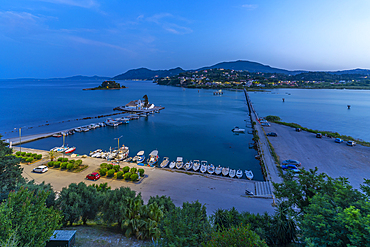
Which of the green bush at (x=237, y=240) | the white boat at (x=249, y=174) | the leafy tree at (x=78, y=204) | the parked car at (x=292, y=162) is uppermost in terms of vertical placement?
the green bush at (x=237, y=240)

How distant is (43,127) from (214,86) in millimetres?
136621

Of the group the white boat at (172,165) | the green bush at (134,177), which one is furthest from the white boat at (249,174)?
the green bush at (134,177)

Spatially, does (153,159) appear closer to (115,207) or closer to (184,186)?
(184,186)

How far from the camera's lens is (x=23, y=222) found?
5.10m

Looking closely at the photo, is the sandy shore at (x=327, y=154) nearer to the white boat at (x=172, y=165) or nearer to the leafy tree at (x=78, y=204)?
the white boat at (x=172, y=165)

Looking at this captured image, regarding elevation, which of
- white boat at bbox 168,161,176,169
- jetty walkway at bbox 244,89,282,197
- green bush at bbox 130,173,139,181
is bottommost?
white boat at bbox 168,161,176,169

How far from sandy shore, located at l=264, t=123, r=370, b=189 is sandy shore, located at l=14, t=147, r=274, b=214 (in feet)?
30.7

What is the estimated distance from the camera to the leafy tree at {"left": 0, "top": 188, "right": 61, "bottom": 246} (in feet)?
15.5

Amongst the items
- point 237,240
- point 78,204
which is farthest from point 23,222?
point 237,240

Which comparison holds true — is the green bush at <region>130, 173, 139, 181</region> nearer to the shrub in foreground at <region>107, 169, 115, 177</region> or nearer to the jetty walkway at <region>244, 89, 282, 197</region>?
the shrub in foreground at <region>107, 169, 115, 177</region>

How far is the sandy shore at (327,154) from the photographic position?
1828 cm

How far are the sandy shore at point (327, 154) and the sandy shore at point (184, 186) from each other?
937 centimetres

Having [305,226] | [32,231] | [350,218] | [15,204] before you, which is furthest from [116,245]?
[350,218]

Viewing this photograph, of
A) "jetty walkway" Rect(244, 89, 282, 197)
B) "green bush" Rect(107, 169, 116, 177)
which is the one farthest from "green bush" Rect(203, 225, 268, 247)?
"green bush" Rect(107, 169, 116, 177)
